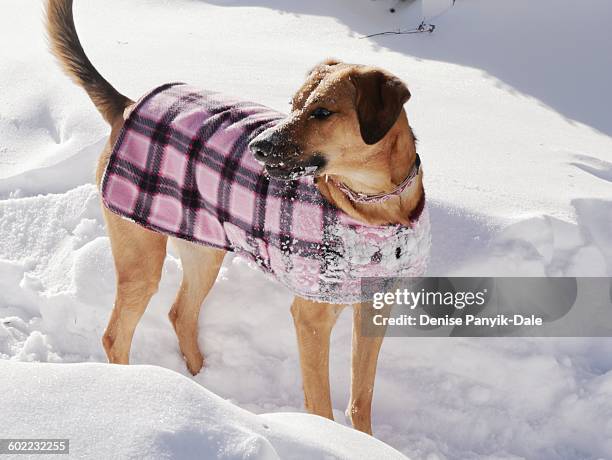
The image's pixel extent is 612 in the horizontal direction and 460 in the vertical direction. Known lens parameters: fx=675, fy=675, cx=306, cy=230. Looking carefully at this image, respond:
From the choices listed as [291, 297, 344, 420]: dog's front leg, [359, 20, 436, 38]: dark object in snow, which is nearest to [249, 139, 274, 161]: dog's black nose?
[291, 297, 344, 420]: dog's front leg

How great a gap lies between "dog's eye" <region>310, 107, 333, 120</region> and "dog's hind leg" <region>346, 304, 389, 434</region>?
0.88 metres

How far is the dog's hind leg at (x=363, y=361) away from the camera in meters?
2.89

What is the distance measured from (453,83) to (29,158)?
3.49m

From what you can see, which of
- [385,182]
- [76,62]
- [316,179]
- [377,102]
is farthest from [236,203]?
[76,62]

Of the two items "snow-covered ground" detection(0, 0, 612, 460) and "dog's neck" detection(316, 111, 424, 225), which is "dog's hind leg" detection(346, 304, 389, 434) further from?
"dog's neck" detection(316, 111, 424, 225)

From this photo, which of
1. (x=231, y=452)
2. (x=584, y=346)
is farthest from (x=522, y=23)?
(x=231, y=452)

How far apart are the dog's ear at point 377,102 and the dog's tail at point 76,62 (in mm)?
1284

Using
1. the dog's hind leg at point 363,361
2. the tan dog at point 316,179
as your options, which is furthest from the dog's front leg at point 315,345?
the dog's hind leg at point 363,361

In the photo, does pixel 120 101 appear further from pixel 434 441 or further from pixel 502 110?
pixel 502 110

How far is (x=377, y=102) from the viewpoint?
234 cm

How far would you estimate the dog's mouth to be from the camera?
7.66 feet

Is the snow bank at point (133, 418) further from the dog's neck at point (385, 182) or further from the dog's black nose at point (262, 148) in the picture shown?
the dog's neck at point (385, 182)

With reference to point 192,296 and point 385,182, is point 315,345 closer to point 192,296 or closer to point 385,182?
point 385,182

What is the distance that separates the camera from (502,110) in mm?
5355
